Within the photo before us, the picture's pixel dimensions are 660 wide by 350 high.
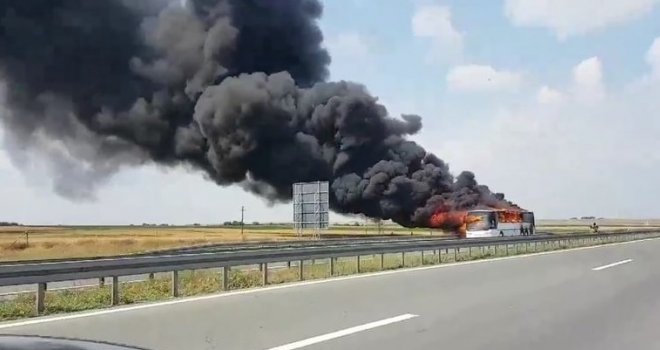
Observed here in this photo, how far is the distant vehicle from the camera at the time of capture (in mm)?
47500

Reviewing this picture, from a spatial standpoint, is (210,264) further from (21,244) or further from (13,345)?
(21,244)

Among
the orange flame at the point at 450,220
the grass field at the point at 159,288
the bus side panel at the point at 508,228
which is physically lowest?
the grass field at the point at 159,288

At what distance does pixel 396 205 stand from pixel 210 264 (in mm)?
34972

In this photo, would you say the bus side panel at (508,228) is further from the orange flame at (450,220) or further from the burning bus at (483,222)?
the orange flame at (450,220)

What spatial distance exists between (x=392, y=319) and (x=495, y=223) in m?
40.2

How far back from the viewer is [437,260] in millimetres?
25484

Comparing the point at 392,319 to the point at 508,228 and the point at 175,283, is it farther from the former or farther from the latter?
the point at 508,228

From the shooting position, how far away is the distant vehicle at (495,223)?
47.5 m

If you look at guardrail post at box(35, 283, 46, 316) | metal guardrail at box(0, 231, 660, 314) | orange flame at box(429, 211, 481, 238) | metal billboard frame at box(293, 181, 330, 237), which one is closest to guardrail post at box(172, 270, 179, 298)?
metal guardrail at box(0, 231, 660, 314)

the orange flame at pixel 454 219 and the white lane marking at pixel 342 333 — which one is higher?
the orange flame at pixel 454 219

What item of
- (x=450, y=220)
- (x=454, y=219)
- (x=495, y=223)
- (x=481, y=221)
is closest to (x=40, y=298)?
(x=481, y=221)

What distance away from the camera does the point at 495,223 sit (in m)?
49.0

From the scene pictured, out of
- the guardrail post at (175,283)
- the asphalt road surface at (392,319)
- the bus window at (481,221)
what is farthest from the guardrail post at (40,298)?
the bus window at (481,221)

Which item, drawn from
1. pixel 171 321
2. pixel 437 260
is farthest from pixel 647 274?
pixel 171 321
